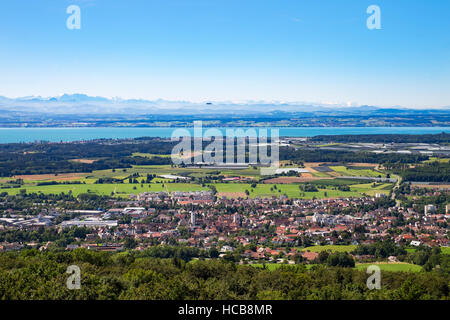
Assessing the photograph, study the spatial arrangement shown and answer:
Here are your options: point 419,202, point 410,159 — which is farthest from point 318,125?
point 419,202

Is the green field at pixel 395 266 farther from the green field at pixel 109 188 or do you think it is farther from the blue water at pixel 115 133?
the blue water at pixel 115 133

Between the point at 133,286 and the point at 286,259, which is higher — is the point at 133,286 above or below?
above

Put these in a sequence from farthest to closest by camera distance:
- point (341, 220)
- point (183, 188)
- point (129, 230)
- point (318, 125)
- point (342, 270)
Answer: point (318, 125)
point (183, 188)
point (341, 220)
point (129, 230)
point (342, 270)

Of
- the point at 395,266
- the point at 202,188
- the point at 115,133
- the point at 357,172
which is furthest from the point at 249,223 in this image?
the point at 115,133

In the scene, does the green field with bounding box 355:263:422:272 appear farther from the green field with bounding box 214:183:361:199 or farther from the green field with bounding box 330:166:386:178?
the green field with bounding box 330:166:386:178

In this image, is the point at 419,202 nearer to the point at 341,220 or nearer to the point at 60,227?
the point at 341,220

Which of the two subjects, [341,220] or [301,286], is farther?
[341,220]

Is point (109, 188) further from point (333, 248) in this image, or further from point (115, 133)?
point (115, 133)

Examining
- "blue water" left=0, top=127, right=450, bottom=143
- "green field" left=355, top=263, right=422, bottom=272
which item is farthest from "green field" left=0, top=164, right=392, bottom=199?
"blue water" left=0, top=127, right=450, bottom=143

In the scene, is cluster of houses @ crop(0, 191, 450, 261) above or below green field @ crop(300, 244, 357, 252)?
above

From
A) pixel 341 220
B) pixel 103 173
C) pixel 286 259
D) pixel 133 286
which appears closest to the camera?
pixel 133 286
